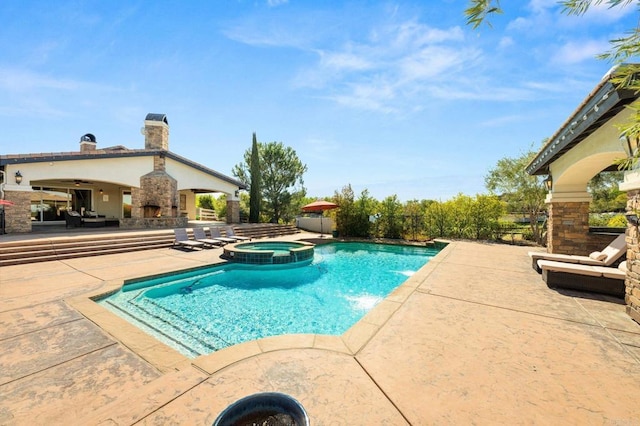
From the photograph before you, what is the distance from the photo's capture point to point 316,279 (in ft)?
27.2

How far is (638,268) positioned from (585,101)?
342cm

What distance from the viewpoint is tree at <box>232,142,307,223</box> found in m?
22.9

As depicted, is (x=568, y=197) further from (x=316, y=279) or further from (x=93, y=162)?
(x=93, y=162)

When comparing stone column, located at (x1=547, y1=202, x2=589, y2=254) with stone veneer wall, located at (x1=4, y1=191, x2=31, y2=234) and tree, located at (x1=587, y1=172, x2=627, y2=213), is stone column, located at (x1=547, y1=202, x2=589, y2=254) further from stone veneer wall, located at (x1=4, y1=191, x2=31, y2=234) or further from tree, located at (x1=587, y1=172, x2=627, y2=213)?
stone veneer wall, located at (x1=4, y1=191, x2=31, y2=234)

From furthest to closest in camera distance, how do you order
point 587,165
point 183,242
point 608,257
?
point 183,242, point 587,165, point 608,257

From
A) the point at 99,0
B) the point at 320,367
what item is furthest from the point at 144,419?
the point at 99,0

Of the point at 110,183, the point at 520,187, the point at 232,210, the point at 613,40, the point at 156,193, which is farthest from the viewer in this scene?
the point at 232,210

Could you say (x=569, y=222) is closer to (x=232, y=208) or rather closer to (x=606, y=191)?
(x=606, y=191)

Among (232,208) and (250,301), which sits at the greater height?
(232,208)

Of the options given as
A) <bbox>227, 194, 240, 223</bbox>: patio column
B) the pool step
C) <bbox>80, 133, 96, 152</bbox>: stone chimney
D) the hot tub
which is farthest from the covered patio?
<bbox>80, 133, 96, 152</bbox>: stone chimney

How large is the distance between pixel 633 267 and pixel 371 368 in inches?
185

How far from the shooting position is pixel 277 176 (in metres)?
22.9

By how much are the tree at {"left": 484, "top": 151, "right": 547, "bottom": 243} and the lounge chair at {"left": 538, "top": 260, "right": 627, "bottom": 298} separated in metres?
10.4

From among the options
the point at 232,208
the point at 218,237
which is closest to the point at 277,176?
the point at 232,208
